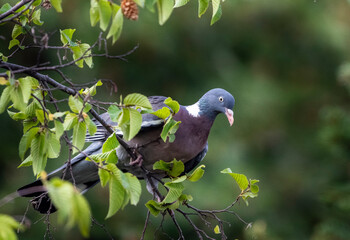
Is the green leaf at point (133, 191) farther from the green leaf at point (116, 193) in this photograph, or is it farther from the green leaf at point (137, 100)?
the green leaf at point (137, 100)

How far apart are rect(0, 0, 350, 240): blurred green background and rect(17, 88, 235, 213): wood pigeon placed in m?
3.06

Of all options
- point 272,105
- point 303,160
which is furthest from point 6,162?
point 303,160

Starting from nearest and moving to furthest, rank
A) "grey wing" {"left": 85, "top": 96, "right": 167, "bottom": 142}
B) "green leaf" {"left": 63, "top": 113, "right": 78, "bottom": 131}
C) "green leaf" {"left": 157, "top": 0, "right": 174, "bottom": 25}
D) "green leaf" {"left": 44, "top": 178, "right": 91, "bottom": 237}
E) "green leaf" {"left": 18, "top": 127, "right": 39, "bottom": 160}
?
"green leaf" {"left": 44, "top": 178, "right": 91, "bottom": 237} < "green leaf" {"left": 157, "top": 0, "right": 174, "bottom": 25} < "green leaf" {"left": 63, "top": 113, "right": 78, "bottom": 131} < "green leaf" {"left": 18, "top": 127, "right": 39, "bottom": 160} < "grey wing" {"left": 85, "top": 96, "right": 167, "bottom": 142}

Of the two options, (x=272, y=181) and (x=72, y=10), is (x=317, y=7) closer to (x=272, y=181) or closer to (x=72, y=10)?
(x=272, y=181)

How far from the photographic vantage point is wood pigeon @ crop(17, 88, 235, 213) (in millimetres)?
3184

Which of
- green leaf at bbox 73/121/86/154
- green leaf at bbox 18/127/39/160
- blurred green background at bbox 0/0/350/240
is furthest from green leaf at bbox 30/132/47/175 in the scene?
blurred green background at bbox 0/0/350/240

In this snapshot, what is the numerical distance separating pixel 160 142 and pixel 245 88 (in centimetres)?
484

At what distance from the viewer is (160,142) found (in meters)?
3.24

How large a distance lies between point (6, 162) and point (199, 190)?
2262mm

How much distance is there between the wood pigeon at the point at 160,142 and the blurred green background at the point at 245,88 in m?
3.06

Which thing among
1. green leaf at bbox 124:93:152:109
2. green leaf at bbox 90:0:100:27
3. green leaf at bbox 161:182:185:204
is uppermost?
green leaf at bbox 90:0:100:27

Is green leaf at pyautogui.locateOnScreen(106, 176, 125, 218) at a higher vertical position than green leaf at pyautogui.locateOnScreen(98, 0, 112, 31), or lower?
lower

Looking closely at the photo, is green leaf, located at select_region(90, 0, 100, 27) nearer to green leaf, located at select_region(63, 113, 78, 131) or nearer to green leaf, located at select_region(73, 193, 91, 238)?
green leaf, located at select_region(63, 113, 78, 131)

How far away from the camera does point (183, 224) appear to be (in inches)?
285
